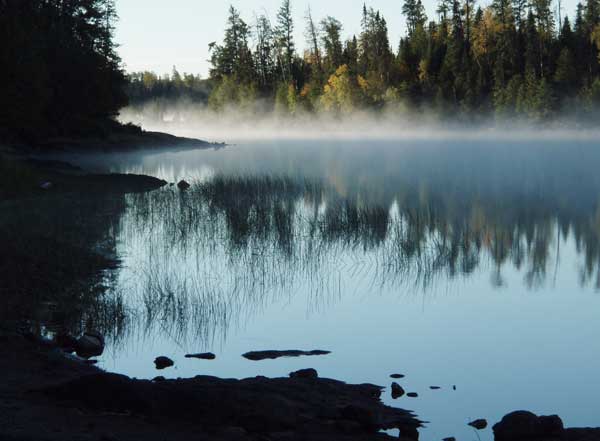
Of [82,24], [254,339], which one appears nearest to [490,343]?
[254,339]

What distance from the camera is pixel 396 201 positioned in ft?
82.1

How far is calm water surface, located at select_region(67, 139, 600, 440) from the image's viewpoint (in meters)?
8.43

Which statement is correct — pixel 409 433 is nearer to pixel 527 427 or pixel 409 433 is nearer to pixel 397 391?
pixel 527 427

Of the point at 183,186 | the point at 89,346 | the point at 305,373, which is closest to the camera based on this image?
the point at 305,373

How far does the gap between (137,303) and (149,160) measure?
35.8m

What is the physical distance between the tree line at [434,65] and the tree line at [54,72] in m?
45.8

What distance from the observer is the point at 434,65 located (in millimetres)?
100000

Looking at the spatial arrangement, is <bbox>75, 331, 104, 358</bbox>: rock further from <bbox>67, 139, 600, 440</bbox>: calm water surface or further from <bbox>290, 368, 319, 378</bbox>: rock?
<bbox>290, 368, 319, 378</bbox>: rock

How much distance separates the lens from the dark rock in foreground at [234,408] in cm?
613

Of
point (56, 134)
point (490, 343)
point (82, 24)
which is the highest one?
point (82, 24)

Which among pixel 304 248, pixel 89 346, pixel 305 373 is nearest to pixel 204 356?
pixel 89 346

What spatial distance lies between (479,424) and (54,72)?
1622 inches

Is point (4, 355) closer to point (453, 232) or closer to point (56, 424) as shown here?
point (56, 424)

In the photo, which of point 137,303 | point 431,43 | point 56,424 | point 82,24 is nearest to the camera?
point 56,424
